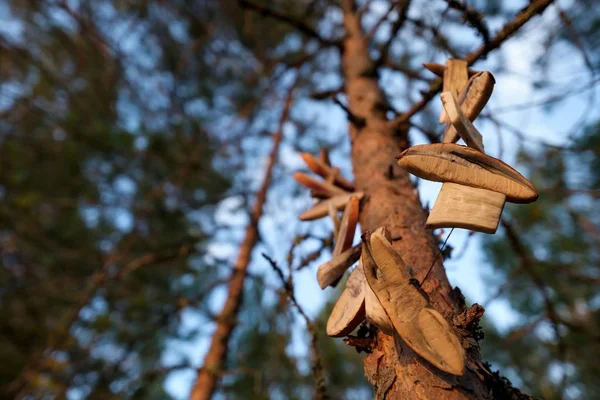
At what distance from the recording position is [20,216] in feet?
14.9

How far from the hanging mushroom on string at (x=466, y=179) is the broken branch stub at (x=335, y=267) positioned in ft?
1.13

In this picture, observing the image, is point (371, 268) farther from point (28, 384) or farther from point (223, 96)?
point (223, 96)

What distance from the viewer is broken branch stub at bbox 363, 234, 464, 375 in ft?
2.30

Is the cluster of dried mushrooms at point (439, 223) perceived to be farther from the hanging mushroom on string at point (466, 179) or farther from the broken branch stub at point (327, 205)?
the broken branch stub at point (327, 205)

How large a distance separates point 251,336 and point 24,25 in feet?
19.0

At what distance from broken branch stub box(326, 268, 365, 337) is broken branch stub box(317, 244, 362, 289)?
0.40ft

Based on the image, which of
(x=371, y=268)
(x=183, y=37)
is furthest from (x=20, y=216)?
(x=371, y=268)

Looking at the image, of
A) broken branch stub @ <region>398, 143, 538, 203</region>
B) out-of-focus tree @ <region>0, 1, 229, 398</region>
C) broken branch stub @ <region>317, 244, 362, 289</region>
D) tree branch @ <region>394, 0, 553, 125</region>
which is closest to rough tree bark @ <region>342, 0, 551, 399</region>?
tree branch @ <region>394, 0, 553, 125</region>

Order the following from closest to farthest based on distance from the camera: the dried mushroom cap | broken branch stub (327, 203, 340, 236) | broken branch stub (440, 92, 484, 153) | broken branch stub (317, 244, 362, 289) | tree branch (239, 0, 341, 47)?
the dried mushroom cap, broken branch stub (440, 92, 484, 153), broken branch stub (317, 244, 362, 289), broken branch stub (327, 203, 340, 236), tree branch (239, 0, 341, 47)

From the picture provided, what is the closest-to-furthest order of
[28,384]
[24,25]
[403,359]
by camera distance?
1. [403,359]
2. [28,384]
3. [24,25]

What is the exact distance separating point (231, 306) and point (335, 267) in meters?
1.93

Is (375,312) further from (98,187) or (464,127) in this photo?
(98,187)

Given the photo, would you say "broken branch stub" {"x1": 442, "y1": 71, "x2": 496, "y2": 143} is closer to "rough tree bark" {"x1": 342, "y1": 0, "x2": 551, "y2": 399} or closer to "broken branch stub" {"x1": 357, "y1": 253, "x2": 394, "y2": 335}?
"rough tree bark" {"x1": 342, "y1": 0, "x2": 551, "y2": 399}

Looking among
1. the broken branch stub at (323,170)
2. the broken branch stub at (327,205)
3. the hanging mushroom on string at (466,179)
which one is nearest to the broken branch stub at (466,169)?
the hanging mushroom on string at (466,179)
